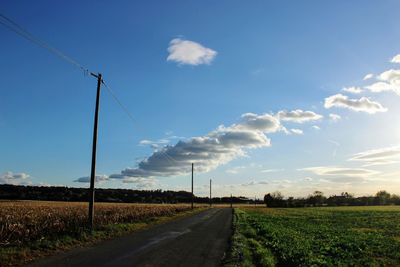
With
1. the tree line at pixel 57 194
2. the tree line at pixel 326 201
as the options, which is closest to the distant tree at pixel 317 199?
the tree line at pixel 326 201

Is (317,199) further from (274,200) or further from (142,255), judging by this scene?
(142,255)

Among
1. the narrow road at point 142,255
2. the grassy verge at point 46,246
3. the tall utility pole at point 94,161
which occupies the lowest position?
the narrow road at point 142,255

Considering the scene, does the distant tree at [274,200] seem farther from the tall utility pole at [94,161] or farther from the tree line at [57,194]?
the tall utility pole at [94,161]

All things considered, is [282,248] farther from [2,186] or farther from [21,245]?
[2,186]

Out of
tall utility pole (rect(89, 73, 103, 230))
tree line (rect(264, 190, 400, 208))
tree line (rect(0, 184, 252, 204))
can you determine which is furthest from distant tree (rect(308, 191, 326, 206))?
tall utility pole (rect(89, 73, 103, 230))

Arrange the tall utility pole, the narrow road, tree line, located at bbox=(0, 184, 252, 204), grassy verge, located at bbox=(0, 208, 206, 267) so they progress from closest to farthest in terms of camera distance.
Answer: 1. the narrow road
2. grassy verge, located at bbox=(0, 208, 206, 267)
3. the tall utility pole
4. tree line, located at bbox=(0, 184, 252, 204)

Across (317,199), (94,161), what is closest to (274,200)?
(317,199)

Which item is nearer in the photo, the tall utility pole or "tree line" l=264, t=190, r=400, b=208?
the tall utility pole

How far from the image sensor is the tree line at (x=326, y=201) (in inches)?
6220

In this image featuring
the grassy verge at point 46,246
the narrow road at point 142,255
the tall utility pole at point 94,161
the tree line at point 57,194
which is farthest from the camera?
the tree line at point 57,194

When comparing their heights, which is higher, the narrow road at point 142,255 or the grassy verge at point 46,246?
the grassy verge at point 46,246

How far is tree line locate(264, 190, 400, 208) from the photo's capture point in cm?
15800

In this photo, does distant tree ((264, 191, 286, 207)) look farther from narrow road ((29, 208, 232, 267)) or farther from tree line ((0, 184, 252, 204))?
narrow road ((29, 208, 232, 267))

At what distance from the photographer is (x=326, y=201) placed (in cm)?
17975
